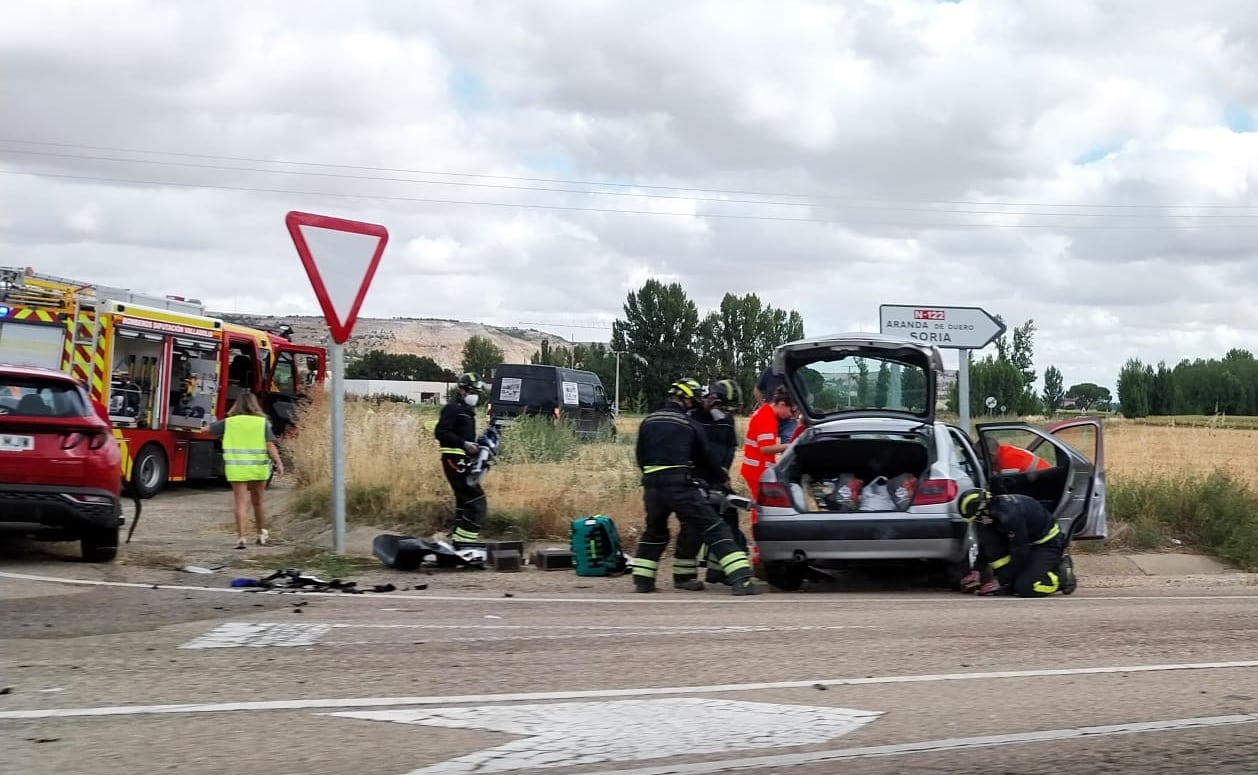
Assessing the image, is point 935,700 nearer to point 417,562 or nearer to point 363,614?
point 363,614

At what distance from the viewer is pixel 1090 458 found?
36.7ft

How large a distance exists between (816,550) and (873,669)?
3.32m

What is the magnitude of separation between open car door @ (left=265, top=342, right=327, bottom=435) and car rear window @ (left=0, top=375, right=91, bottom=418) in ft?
33.1

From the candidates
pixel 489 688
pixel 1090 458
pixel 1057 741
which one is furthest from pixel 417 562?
pixel 1057 741

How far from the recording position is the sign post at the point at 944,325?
43.9 feet

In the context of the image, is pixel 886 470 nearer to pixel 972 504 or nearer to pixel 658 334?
pixel 972 504

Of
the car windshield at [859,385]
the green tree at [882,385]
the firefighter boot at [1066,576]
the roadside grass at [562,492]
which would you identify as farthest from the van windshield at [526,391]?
the firefighter boot at [1066,576]

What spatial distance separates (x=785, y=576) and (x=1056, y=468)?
277cm

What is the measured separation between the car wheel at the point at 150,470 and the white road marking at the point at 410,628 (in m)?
11.3

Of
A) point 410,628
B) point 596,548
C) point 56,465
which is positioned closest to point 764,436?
point 596,548

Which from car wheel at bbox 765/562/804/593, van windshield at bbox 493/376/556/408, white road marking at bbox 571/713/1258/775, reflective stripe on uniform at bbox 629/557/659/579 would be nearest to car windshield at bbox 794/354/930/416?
car wheel at bbox 765/562/804/593

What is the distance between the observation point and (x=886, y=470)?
10.6 meters

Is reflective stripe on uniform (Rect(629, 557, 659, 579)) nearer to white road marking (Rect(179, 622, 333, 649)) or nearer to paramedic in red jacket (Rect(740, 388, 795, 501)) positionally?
paramedic in red jacket (Rect(740, 388, 795, 501))

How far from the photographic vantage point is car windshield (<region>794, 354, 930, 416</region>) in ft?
37.6
